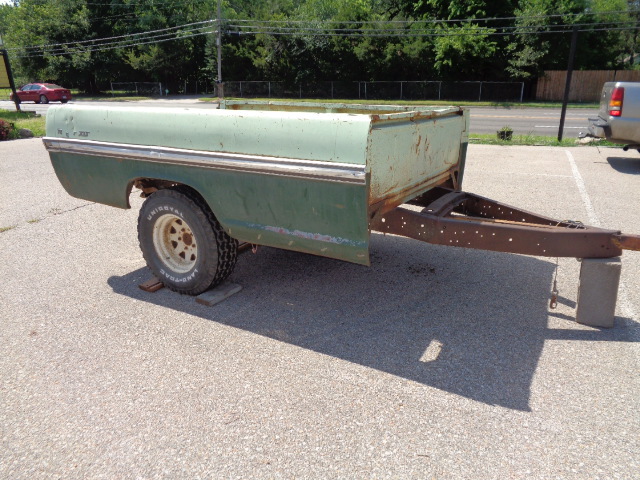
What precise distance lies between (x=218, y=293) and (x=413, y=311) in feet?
5.47

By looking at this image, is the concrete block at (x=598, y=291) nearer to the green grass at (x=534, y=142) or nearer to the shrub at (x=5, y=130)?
the green grass at (x=534, y=142)

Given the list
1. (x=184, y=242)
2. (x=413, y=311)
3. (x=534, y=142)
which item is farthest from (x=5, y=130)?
(x=413, y=311)

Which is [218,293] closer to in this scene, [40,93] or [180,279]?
[180,279]

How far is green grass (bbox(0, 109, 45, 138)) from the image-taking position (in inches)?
698

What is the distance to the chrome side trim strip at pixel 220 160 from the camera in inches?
133

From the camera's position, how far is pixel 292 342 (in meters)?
3.87

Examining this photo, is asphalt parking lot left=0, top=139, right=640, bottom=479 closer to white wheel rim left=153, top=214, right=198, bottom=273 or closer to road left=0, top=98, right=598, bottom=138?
white wheel rim left=153, top=214, right=198, bottom=273

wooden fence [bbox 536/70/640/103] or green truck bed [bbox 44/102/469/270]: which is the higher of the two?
wooden fence [bbox 536/70/640/103]

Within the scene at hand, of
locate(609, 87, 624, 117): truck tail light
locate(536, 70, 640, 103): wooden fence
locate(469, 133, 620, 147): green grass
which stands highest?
locate(536, 70, 640, 103): wooden fence

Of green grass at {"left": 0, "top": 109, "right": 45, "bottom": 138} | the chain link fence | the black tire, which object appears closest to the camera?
the black tire

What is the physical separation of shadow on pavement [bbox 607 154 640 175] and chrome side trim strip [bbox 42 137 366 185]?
28.1 feet

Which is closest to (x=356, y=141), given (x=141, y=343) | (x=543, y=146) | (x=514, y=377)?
(x=514, y=377)

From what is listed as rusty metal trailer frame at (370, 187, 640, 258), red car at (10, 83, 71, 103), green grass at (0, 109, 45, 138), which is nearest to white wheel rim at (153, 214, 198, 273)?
rusty metal trailer frame at (370, 187, 640, 258)

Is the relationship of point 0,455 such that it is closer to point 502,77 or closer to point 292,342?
point 292,342
